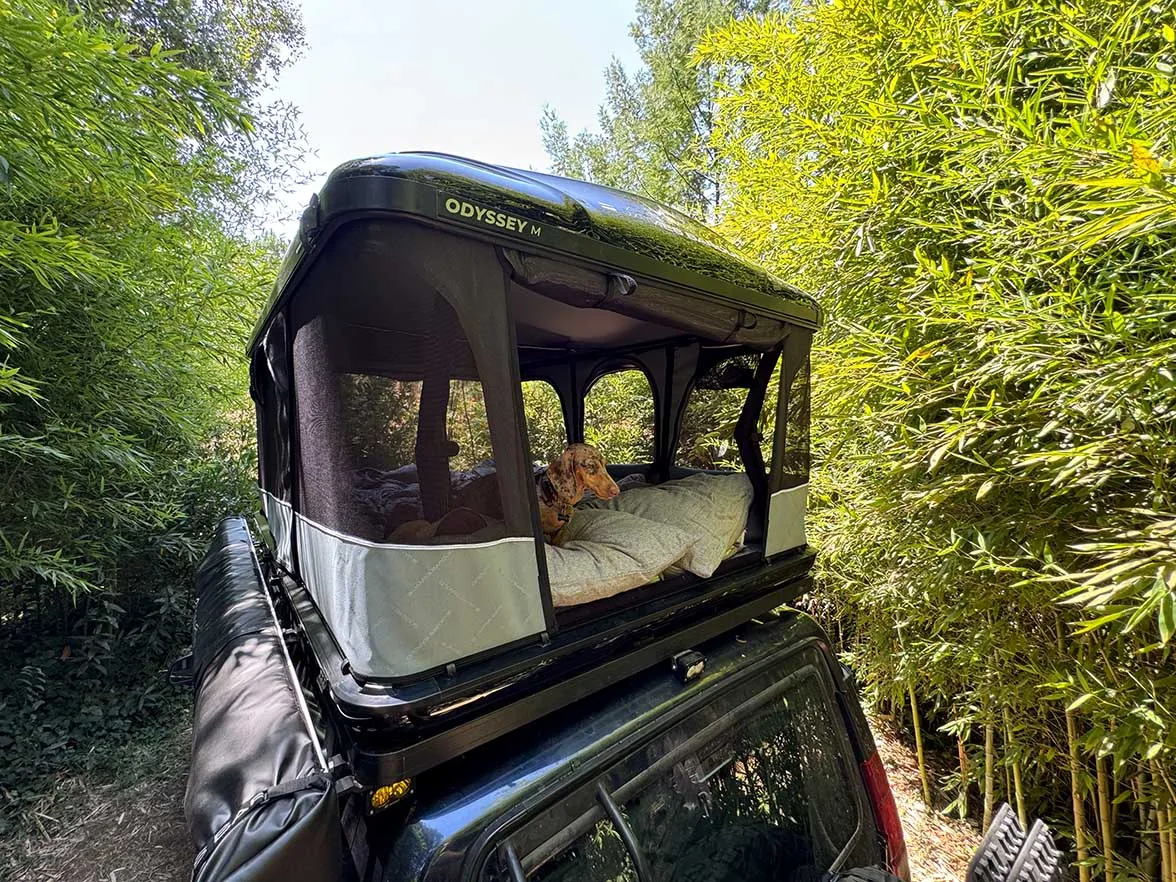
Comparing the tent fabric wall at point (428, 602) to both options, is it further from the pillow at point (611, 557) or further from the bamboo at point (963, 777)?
the bamboo at point (963, 777)

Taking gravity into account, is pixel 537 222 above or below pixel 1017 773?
above

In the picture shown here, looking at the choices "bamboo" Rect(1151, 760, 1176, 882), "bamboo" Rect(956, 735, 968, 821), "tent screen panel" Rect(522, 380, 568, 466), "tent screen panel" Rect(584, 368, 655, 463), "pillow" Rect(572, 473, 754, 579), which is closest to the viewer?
"pillow" Rect(572, 473, 754, 579)

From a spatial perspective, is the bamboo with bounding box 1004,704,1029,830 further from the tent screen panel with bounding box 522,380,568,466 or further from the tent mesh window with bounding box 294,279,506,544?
the tent screen panel with bounding box 522,380,568,466

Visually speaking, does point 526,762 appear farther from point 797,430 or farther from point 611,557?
point 797,430

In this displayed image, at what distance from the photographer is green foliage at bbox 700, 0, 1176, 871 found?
1.23 m

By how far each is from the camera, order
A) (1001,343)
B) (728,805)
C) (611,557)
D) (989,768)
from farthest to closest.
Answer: (989,768), (1001,343), (611,557), (728,805)

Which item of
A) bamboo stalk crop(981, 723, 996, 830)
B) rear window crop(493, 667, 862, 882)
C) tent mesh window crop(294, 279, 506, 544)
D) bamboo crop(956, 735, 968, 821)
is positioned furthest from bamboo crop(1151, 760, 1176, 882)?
tent mesh window crop(294, 279, 506, 544)

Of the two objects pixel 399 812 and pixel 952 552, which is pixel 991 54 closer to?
pixel 952 552

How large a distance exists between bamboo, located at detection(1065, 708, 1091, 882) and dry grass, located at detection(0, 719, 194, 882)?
3560 millimetres

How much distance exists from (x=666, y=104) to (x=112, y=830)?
28.6ft

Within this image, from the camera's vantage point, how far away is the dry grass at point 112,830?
2186 millimetres

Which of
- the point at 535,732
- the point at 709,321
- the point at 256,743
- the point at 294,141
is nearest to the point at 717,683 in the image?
the point at 535,732

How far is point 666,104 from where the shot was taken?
23.3 ft

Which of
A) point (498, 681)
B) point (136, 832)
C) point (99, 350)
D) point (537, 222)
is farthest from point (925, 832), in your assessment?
point (99, 350)
